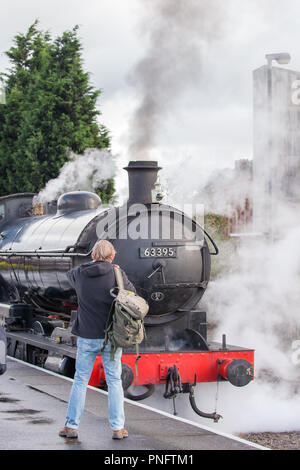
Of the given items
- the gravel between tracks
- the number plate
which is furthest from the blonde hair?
the gravel between tracks

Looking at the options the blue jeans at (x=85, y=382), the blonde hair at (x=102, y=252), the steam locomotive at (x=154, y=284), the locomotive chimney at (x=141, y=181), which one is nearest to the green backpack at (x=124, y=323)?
the blue jeans at (x=85, y=382)

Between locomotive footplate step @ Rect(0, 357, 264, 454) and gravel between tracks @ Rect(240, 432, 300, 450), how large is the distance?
1.84m

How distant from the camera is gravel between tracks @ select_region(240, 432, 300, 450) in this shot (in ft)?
25.3

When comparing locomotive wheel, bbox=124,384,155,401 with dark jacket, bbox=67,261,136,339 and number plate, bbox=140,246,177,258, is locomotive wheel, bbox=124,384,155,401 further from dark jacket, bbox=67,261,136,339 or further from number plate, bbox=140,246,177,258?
dark jacket, bbox=67,261,136,339

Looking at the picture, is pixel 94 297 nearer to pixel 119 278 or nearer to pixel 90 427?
pixel 119 278

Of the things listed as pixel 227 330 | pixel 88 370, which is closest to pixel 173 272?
pixel 88 370

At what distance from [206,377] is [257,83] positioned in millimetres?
5396

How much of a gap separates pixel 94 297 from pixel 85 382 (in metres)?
0.65

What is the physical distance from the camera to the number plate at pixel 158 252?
796 cm

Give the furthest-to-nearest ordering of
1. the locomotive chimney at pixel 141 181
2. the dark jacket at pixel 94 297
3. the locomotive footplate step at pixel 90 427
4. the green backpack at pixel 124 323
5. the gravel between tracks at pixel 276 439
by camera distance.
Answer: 1. the locomotive chimney at pixel 141 181
2. the gravel between tracks at pixel 276 439
3. the dark jacket at pixel 94 297
4. the green backpack at pixel 124 323
5. the locomotive footplate step at pixel 90 427

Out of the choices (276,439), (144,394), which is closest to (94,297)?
(144,394)

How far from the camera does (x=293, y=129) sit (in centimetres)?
1165

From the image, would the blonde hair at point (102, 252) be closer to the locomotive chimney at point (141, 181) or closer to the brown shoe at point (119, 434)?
the brown shoe at point (119, 434)

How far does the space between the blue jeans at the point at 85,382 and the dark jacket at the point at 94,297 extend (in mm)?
92
